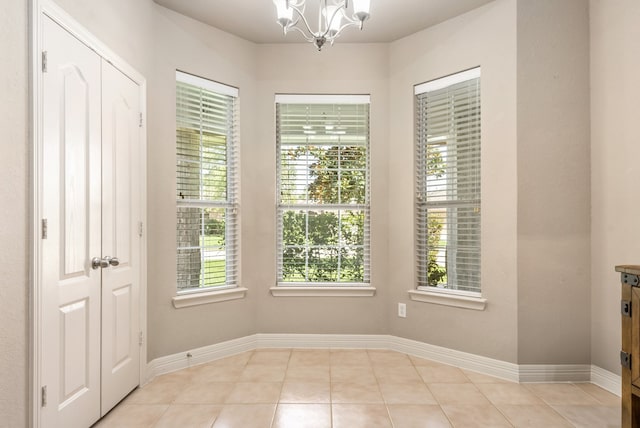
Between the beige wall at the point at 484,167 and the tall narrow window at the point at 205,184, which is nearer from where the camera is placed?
the beige wall at the point at 484,167

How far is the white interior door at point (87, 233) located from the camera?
78.6 inches

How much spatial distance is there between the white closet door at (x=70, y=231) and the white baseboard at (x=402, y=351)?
2.91ft

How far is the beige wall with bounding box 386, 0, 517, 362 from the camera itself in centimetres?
308

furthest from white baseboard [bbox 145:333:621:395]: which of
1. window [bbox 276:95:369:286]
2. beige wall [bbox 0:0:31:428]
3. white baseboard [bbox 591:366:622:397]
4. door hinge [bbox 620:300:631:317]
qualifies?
beige wall [bbox 0:0:31:428]

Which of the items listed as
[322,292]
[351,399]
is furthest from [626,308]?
[322,292]

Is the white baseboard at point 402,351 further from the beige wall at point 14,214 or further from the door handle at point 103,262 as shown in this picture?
the beige wall at point 14,214

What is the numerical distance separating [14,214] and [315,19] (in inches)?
105

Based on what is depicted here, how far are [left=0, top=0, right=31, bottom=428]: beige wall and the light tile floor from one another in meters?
0.80

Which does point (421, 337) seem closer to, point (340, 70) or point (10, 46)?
point (340, 70)

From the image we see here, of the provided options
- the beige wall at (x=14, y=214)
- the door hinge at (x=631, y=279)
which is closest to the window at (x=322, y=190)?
the door hinge at (x=631, y=279)

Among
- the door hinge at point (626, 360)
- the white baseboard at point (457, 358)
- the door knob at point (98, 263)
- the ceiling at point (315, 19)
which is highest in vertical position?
the ceiling at point (315, 19)

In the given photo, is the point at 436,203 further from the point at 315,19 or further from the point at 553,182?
the point at 315,19

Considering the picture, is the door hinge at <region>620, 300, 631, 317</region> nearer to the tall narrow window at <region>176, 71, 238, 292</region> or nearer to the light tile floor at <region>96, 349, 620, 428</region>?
the light tile floor at <region>96, 349, 620, 428</region>

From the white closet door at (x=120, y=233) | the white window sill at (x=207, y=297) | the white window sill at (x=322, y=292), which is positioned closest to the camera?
the white closet door at (x=120, y=233)
